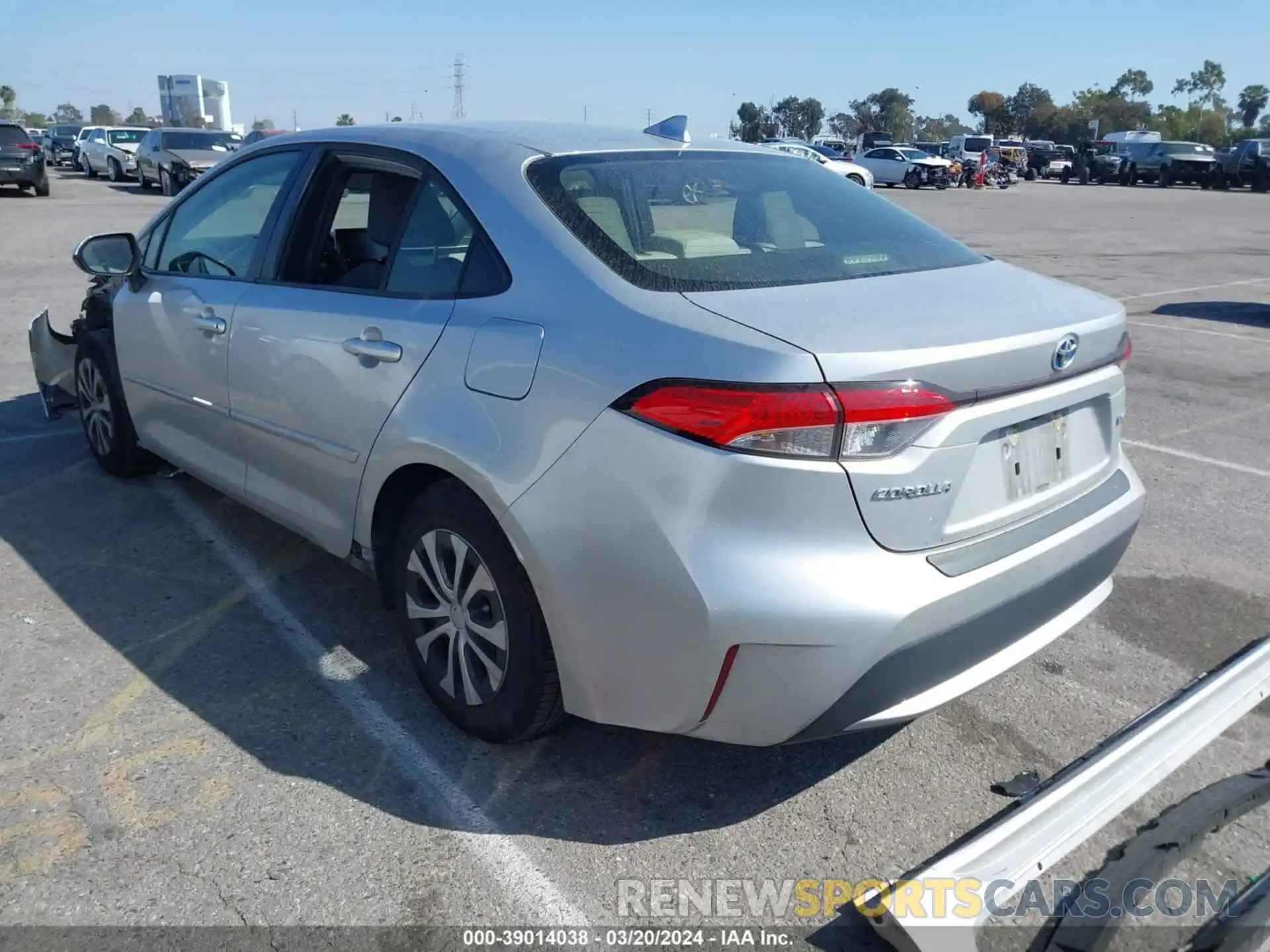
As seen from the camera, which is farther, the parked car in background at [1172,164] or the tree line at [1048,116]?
the tree line at [1048,116]

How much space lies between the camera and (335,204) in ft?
12.2

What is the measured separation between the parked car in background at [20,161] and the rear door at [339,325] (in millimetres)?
25748

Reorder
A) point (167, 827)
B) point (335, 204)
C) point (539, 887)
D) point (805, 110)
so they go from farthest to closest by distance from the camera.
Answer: point (805, 110)
point (335, 204)
point (167, 827)
point (539, 887)

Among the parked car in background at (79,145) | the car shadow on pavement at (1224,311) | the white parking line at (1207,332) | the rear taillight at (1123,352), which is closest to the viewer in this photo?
the rear taillight at (1123,352)

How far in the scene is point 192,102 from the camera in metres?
62.4

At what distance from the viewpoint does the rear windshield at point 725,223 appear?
9.09ft

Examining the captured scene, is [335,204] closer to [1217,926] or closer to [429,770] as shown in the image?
[429,770]

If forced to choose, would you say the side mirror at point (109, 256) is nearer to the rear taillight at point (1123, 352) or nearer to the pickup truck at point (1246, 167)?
the rear taillight at point (1123, 352)

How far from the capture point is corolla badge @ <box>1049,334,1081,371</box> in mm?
2631

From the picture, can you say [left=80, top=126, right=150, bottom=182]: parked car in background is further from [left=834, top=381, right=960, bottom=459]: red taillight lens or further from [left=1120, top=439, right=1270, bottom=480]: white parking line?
[left=834, top=381, right=960, bottom=459]: red taillight lens

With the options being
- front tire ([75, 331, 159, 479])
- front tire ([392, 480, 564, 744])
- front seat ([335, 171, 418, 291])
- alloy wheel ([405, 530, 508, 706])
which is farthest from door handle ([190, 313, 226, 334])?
alloy wheel ([405, 530, 508, 706])

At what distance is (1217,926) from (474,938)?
5.37 feet

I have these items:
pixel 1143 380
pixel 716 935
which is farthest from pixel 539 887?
pixel 1143 380

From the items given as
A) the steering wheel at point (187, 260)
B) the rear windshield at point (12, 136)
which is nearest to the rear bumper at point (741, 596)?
the steering wheel at point (187, 260)
